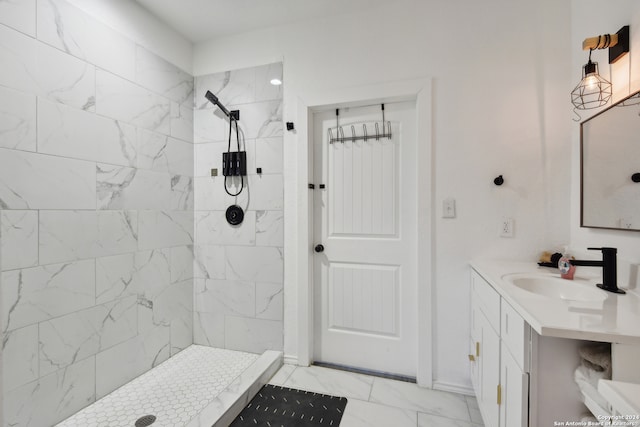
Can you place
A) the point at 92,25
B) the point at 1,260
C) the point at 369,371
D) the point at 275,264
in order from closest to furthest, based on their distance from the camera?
the point at 1,260
the point at 92,25
the point at 369,371
the point at 275,264

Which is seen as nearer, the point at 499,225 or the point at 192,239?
the point at 499,225

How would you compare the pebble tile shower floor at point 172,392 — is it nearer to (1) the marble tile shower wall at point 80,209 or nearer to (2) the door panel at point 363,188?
(1) the marble tile shower wall at point 80,209

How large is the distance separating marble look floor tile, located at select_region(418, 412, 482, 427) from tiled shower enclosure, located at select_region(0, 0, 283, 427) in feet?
3.80

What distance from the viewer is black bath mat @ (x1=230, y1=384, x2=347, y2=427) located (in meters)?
1.63

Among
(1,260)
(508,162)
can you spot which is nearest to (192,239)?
(1,260)

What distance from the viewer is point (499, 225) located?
70.1 inches

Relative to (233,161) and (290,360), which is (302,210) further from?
(290,360)

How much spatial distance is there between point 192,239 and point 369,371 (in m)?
1.83

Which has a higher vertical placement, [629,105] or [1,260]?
[629,105]

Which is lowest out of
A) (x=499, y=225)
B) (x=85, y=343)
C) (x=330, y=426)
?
(x=330, y=426)

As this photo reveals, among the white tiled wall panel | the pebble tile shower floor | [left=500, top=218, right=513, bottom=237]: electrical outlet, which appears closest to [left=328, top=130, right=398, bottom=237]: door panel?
[left=500, top=218, right=513, bottom=237]: electrical outlet

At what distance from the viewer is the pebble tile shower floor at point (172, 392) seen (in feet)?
5.18

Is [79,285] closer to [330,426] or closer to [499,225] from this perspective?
[330,426]

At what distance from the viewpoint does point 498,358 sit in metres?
1.22
